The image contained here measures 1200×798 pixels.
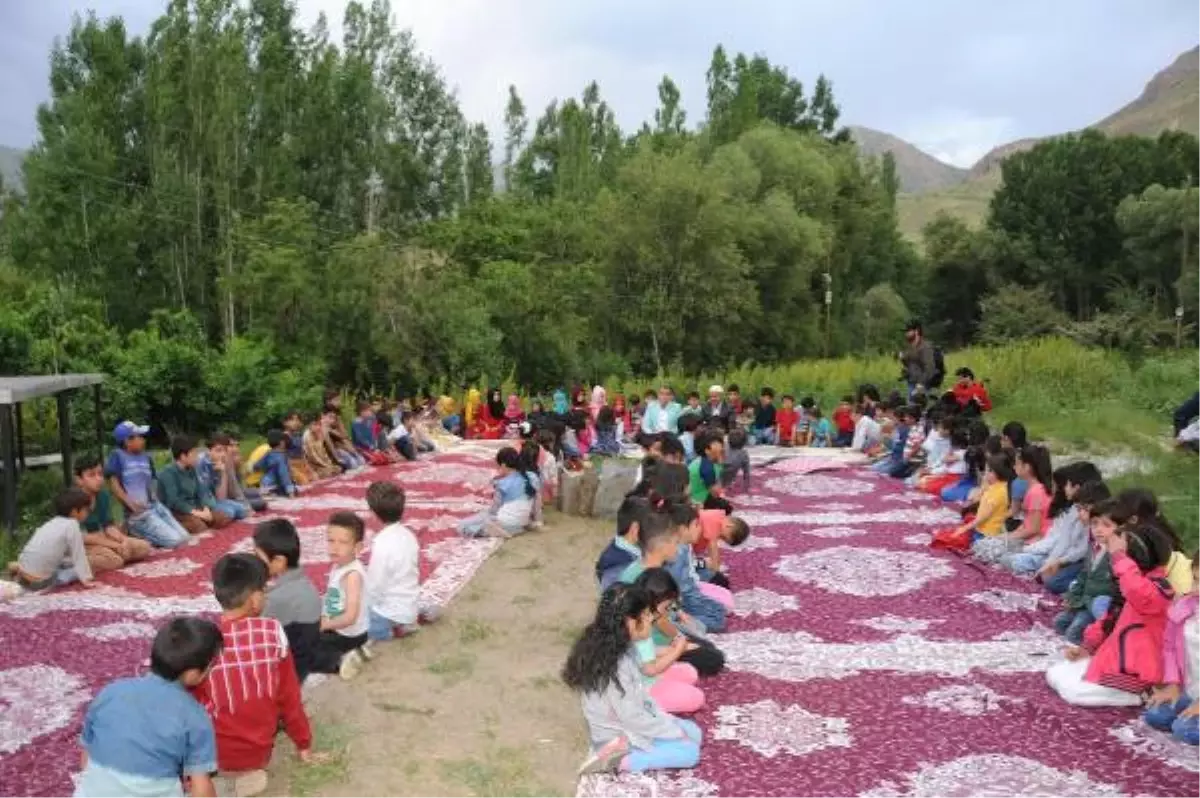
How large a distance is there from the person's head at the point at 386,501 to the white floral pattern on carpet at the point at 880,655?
270 centimetres

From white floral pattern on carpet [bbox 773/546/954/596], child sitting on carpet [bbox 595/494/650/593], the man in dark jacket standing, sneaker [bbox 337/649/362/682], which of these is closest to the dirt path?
sneaker [bbox 337/649/362/682]

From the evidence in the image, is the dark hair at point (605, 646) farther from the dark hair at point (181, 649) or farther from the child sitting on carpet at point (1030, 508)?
the child sitting on carpet at point (1030, 508)

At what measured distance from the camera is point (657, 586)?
5523 mm

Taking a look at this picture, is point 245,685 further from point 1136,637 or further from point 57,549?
point 1136,637

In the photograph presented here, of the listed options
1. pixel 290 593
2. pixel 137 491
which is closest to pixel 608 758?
pixel 290 593

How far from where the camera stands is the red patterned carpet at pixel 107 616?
18.5 ft

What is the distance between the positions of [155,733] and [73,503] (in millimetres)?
5641

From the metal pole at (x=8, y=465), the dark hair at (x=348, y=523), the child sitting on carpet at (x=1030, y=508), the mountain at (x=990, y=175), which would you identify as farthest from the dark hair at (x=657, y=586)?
the mountain at (x=990, y=175)

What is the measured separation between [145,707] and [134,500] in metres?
7.41

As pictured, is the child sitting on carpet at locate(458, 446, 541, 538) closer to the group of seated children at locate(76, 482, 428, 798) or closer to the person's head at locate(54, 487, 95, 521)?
the group of seated children at locate(76, 482, 428, 798)

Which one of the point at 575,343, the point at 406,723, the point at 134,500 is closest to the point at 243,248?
the point at 575,343

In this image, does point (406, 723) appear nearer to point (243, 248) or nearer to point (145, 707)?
point (145, 707)

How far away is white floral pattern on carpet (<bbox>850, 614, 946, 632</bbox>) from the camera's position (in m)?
7.78

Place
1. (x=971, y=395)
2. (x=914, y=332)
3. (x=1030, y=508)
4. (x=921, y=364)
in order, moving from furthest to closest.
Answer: (x=921, y=364) < (x=971, y=395) < (x=914, y=332) < (x=1030, y=508)
